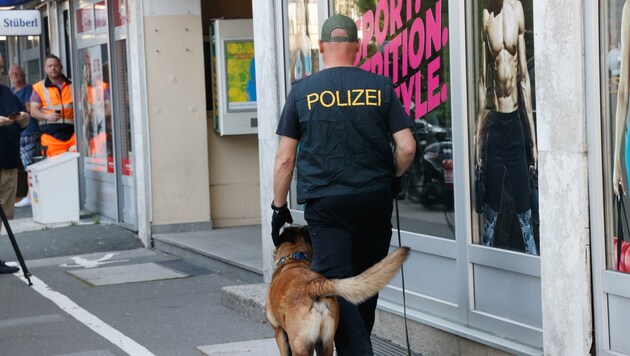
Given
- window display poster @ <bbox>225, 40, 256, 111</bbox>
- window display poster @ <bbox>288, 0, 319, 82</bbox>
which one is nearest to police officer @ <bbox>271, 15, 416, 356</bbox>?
window display poster @ <bbox>288, 0, 319, 82</bbox>

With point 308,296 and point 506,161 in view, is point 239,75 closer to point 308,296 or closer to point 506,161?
point 506,161

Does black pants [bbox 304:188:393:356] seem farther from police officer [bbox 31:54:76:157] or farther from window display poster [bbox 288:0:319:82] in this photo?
police officer [bbox 31:54:76:157]

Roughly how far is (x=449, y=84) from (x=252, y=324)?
2.64m

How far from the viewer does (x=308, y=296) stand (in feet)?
16.2

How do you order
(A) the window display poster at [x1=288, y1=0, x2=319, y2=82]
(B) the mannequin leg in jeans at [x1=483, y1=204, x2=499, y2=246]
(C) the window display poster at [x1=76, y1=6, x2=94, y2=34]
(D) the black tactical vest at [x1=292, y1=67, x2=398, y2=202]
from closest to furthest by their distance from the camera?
(D) the black tactical vest at [x1=292, y1=67, x2=398, y2=202] < (B) the mannequin leg in jeans at [x1=483, y1=204, x2=499, y2=246] < (A) the window display poster at [x1=288, y1=0, x2=319, y2=82] < (C) the window display poster at [x1=76, y1=6, x2=94, y2=34]

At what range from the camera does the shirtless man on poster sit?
18.8 ft

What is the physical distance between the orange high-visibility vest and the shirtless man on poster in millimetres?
10739

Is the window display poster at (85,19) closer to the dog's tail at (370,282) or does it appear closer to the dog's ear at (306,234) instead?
the dog's ear at (306,234)

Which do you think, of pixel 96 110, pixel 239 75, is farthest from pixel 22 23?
pixel 239 75

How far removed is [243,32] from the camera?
1216 centimetres

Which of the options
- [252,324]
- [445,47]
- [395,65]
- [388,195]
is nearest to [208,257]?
[252,324]

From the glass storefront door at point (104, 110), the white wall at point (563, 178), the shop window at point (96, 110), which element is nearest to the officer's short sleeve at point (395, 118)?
the white wall at point (563, 178)

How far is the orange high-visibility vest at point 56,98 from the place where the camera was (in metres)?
15.6

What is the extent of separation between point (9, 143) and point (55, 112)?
5.38 meters
